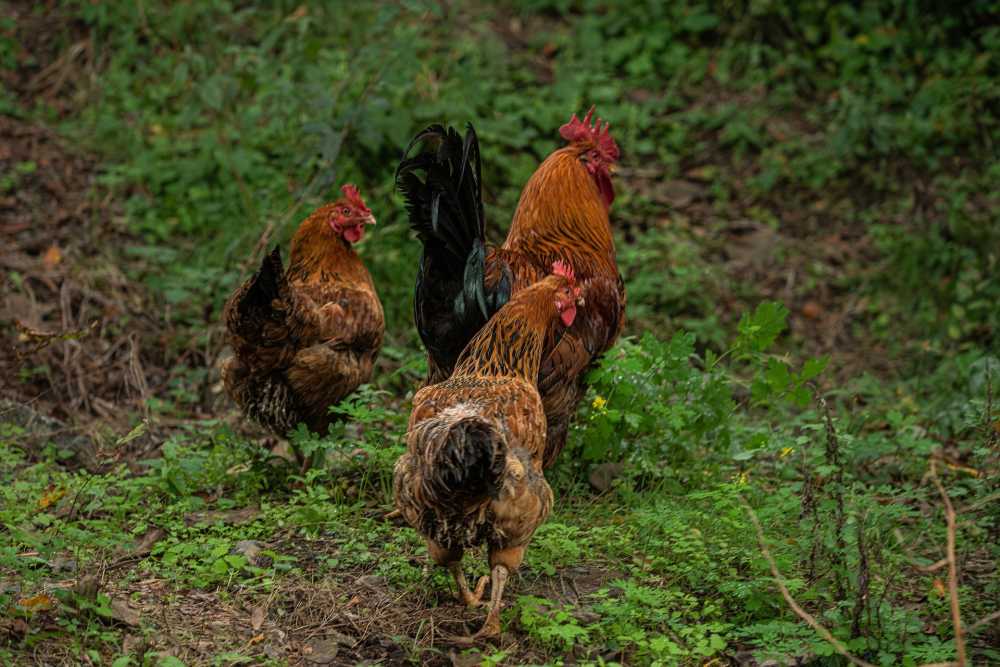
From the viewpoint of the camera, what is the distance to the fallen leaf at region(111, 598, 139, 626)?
13.3 feet

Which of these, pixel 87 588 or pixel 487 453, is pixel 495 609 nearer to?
pixel 487 453

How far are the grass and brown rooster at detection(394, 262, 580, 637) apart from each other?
38 cm

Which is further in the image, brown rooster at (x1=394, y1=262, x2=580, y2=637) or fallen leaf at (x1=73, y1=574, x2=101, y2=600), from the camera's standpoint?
fallen leaf at (x1=73, y1=574, x2=101, y2=600)

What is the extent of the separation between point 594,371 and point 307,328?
1.60 meters

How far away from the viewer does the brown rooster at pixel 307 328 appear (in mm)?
5484

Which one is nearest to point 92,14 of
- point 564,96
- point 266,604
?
point 564,96

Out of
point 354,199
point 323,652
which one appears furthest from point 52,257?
point 323,652

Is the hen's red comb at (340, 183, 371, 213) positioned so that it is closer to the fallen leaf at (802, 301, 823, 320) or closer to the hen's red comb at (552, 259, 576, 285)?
the hen's red comb at (552, 259, 576, 285)

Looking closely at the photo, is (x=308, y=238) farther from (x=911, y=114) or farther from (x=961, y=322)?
(x=911, y=114)

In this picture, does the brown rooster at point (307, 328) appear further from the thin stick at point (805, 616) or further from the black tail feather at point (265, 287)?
the thin stick at point (805, 616)

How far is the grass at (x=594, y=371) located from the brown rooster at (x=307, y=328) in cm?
26

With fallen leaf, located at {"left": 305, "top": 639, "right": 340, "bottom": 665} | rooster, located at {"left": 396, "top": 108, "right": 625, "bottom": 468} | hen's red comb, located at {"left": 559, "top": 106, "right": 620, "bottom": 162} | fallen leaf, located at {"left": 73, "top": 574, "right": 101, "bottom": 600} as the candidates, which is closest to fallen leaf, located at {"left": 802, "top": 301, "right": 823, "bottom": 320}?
hen's red comb, located at {"left": 559, "top": 106, "right": 620, "bottom": 162}

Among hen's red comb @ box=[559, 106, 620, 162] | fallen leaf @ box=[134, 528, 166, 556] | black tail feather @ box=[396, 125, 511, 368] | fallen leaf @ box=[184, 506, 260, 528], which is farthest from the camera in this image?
hen's red comb @ box=[559, 106, 620, 162]

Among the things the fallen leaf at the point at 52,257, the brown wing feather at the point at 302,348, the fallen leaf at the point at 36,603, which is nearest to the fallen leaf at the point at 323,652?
the fallen leaf at the point at 36,603
